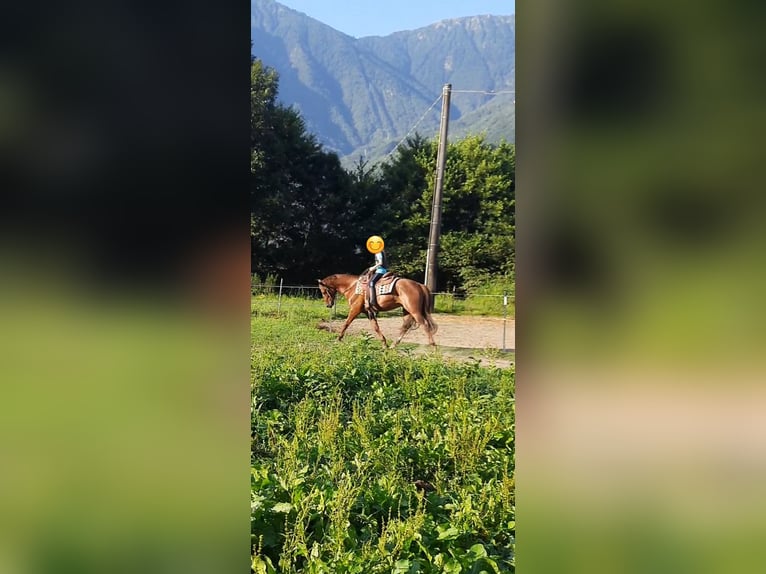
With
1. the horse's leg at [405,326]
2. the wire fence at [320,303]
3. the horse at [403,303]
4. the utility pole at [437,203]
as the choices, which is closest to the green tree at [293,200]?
the wire fence at [320,303]

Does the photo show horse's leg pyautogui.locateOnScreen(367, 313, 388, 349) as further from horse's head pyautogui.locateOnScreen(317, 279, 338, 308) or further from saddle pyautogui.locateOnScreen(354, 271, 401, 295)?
horse's head pyautogui.locateOnScreen(317, 279, 338, 308)

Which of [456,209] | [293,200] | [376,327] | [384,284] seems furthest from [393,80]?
[376,327]

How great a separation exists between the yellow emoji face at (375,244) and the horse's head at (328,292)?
0.63 metres

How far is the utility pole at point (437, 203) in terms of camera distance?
583 centimetres

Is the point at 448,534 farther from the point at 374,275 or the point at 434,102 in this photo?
the point at 434,102

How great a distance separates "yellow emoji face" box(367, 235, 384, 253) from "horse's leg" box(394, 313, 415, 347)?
0.76m

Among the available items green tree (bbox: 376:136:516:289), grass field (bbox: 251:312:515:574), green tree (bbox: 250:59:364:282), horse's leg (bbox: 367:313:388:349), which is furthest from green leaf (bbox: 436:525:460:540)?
green tree (bbox: 250:59:364:282)

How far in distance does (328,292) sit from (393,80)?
3.93m
